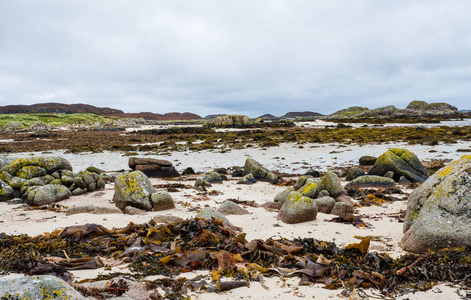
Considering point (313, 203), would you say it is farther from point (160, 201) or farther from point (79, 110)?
point (79, 110)

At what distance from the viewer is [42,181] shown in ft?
28.5

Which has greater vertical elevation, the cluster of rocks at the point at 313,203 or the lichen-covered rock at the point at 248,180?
the cluster of rocks at the point at 313,203

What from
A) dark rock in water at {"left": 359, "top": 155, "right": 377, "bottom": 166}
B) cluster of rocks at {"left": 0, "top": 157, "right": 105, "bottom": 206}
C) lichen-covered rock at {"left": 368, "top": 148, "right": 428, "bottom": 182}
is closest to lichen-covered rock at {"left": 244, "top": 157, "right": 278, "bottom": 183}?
lichen-covered rock at {"left": 368, "top": 148, "right": 428, "bottom": 182}

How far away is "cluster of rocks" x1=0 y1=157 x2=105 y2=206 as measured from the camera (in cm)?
762

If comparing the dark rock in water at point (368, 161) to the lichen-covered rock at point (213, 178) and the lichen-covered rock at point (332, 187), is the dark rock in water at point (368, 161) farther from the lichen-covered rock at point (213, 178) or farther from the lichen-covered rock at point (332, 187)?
the lichen-covered rock at point (213, 178)

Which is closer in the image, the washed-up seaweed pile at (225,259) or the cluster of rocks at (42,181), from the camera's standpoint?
the washed-up seaweed pile at (225,259)

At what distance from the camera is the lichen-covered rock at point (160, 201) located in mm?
6918

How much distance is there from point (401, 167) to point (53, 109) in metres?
127

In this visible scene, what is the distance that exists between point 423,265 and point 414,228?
1.18 m

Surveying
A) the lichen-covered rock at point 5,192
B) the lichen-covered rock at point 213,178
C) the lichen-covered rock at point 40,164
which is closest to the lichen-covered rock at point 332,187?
the lichen-covered rock at point 213,178

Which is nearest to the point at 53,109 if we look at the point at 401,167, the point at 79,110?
the point at 79,110

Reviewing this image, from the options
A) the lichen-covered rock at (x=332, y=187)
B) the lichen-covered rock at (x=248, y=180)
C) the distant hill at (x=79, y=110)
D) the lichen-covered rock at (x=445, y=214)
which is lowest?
the lichen-covered rock at (x=248, y=180)

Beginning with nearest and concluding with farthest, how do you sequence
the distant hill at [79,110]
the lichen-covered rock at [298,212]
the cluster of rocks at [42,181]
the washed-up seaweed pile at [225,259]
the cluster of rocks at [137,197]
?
the washed-up seaweed pile at [225,259] → the lichen-covered rock at [298,212] → the cluster of rocks at [137,197] → the cluster of rocks at [42,181] → the distant hill at [79,110]

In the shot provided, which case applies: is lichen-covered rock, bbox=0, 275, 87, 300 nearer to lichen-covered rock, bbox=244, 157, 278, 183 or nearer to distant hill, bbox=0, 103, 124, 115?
lichen-covered rock, bbox=244, 157, 278, 183
